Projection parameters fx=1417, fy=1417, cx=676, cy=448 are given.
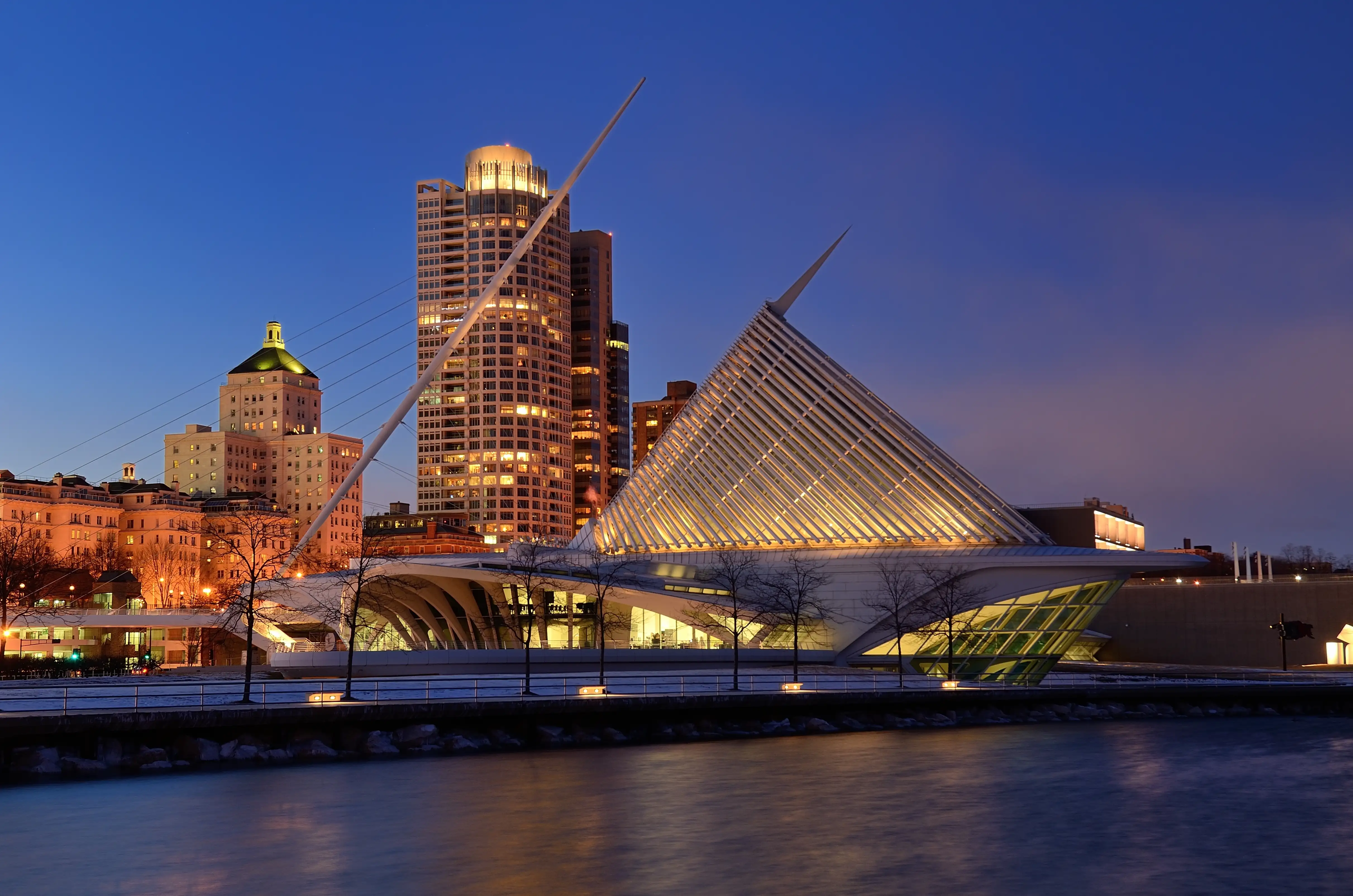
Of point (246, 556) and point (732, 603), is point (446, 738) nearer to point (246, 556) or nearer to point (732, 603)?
point (732, 603)

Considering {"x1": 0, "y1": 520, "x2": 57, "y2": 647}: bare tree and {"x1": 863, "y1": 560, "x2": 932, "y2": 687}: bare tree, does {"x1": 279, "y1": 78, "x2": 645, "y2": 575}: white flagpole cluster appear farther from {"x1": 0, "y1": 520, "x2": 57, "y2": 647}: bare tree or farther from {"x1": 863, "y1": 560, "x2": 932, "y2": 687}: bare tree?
{"x1": 863, "y1": 560, "x2": 932, "y2": 687}: bare tree

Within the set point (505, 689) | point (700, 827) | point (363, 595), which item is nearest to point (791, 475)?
point (363, 595)

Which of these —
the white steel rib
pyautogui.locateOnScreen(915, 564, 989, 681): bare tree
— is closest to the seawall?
pyautogui.locateOnScreen(915, 564, 989, 681): bare tree

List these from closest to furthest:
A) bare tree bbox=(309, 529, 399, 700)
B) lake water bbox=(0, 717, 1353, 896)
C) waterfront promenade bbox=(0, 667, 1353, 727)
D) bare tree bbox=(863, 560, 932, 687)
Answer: lake water bbox=(0, 717, 1353, 896) < waterfront promenade bbox=(0, 667, 1353, 727) < bare tree bbox=(863, 560, 932, 687) < bare tree bbox=(309, 529, 399, 700)

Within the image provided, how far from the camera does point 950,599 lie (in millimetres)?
56375

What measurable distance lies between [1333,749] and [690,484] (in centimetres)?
3720

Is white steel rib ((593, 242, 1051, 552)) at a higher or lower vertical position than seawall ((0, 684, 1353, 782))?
higher

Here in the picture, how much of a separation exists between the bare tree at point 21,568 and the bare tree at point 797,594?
1251 inches

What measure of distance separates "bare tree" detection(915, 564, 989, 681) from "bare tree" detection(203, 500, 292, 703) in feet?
84.8

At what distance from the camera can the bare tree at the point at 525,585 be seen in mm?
61188

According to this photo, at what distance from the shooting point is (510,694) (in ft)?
134

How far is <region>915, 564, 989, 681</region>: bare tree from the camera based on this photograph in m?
56.3

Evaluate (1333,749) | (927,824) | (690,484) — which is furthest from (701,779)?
(690,484)

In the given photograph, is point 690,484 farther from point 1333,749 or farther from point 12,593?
point 12,593
